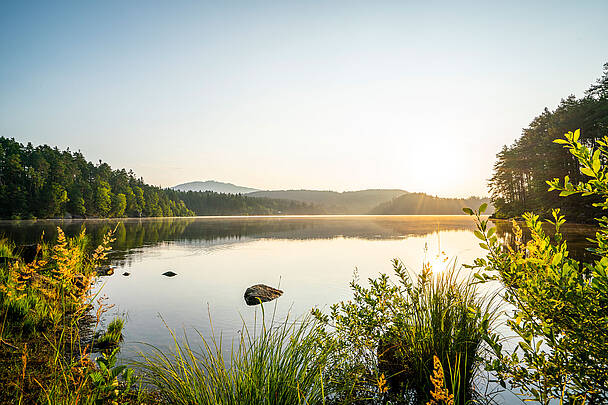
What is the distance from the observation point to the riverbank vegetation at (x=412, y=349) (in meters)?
2.62

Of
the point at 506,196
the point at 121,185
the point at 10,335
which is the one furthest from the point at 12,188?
the point at 506,196

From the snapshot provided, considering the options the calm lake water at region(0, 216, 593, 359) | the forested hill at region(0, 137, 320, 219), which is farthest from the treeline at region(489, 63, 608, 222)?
the forested hill at region(0, 137, 320, 219)

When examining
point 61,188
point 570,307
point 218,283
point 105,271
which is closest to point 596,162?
point 570,307

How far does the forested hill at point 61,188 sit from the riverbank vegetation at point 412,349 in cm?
10007

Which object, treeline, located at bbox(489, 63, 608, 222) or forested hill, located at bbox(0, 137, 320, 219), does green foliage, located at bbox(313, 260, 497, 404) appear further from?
forested hill, located at bbox(0, 137, 320, 219)

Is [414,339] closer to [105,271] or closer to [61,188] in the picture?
[105,271]

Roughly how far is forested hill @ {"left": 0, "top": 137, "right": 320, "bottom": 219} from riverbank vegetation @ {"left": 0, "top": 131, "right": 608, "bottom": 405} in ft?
328

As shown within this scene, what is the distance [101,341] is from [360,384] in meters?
5.89

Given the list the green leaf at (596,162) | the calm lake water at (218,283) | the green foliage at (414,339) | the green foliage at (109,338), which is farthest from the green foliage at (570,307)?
the green foliage at (109,338)

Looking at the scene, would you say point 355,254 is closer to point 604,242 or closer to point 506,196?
point 604,242

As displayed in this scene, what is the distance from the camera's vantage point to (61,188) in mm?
89500

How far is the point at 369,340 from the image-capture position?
205 inches

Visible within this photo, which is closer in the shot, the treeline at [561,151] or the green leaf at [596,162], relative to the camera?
the green leaf at [596,162]

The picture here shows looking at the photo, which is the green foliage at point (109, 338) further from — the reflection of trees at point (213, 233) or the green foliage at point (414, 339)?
the green foliage at point (414, 339)
